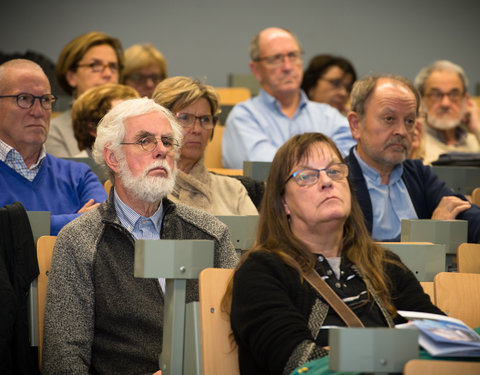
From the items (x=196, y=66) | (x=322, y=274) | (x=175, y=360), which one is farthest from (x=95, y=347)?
(x=196, y=66)

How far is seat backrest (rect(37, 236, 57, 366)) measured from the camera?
215cm

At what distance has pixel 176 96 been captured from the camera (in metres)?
3.09

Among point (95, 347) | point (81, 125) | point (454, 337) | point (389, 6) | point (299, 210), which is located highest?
point (389, 6)

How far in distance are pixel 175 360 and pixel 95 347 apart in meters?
0.43

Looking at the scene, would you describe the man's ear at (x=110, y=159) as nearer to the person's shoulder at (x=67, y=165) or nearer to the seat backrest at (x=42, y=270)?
the seat backrest at (x=42, y=270)

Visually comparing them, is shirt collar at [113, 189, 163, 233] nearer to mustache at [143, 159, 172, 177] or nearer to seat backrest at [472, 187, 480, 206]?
mustache at [143, 159, 172, 177]

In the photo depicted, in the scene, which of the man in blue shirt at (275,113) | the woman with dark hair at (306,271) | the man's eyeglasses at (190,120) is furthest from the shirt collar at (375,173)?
the woman with dark hair at (306,271)

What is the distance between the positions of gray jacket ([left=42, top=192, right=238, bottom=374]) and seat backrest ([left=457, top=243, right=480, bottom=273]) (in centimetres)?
84

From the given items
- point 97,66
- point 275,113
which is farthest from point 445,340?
point 97,66

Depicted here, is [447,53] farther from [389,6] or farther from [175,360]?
[175,360]

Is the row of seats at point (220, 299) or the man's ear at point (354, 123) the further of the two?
the man's ear at point (354, 123)

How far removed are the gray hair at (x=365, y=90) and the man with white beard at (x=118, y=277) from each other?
46.5 inches

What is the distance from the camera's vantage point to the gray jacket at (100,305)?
6.70ft

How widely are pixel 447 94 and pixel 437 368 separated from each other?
3.34 meters
